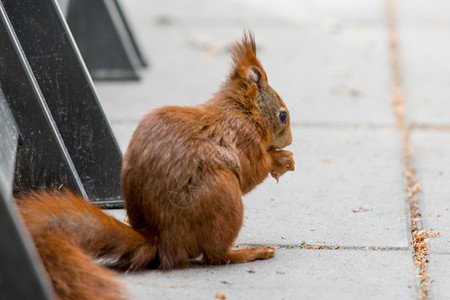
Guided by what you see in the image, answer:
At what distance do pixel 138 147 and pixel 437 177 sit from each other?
4.77ft

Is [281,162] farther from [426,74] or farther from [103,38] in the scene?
[426,74]

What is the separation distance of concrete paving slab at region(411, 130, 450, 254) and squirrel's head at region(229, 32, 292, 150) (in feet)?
1.94

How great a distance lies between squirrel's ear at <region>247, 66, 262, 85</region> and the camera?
8.15 feet

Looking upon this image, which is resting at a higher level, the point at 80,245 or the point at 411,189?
the point at 411,189

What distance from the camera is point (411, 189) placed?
304cm

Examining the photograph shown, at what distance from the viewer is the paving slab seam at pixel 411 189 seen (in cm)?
232

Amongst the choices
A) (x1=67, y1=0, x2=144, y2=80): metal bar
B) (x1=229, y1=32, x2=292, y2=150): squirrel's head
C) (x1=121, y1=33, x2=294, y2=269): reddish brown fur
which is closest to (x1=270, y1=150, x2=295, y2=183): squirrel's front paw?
(x1=229, y1=32, x2=292, y2=150): squirrel's head

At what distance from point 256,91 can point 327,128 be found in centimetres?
135

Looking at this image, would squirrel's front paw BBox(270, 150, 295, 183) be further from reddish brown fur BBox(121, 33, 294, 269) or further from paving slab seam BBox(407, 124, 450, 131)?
paving slab seam BBox(407, 124, 450, 131)

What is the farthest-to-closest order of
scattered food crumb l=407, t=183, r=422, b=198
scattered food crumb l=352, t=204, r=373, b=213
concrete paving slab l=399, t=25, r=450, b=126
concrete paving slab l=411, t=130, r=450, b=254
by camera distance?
concrete paving slab l=399, t=25, r=450, b=126 → scattered food crumb l=407, t=183, r=422, b=198 → scattered food crumb l=352, t=204, r=373, b=213 → concrete paving slab l=411, t=130, r=450, b=254

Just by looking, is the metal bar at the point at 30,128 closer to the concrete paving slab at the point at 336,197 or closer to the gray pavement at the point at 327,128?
the gray pavement at the point at 327,128

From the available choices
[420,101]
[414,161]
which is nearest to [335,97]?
[420,101]

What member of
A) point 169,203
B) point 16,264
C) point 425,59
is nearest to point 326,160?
point 169,203

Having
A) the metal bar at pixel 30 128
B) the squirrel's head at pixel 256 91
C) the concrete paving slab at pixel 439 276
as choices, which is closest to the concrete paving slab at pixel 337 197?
the concrete paving slab at pixel 439 276
